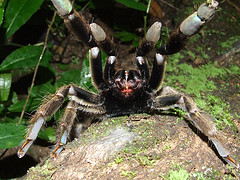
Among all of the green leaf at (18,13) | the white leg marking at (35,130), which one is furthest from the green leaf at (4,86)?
the white leg marking at (35,130)

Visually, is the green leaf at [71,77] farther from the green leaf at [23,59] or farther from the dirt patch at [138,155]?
the dirt patch at [138,155]

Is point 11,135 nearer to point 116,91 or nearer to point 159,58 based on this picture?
point 116,91

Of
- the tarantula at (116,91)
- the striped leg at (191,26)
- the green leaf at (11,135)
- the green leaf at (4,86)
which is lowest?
the green leaf at (11,135)

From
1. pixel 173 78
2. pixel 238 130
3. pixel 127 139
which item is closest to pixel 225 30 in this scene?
pixel 173 78

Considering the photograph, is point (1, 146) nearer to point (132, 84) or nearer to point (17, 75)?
point (132, 84)

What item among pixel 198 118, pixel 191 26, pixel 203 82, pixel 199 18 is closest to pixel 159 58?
pixel 191 26

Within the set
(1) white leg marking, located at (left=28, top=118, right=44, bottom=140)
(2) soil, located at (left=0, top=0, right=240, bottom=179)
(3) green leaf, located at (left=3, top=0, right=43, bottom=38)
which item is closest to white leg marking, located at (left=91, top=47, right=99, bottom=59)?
(2) soil, located at (left=0, top=0, right=240, bottom=179)
